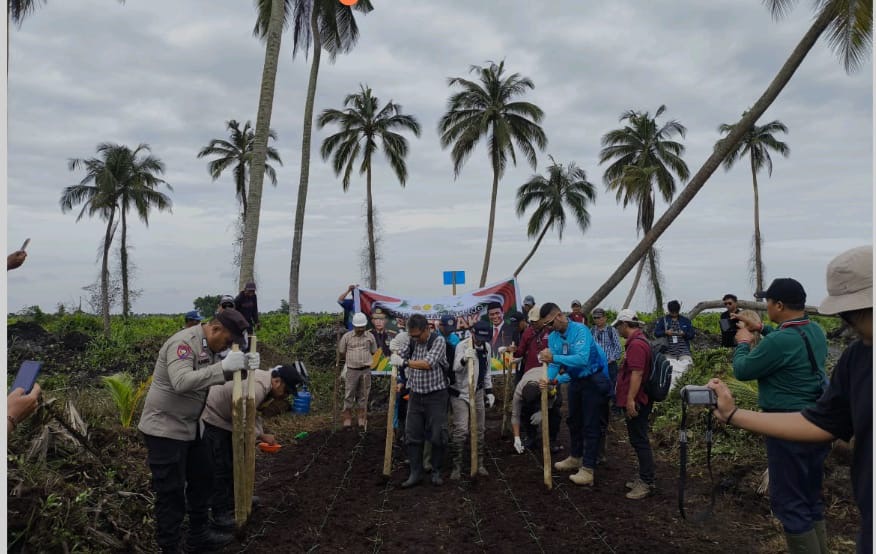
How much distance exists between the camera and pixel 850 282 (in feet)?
7.23

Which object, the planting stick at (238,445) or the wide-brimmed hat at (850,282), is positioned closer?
the wide-brimmed hat at (850,282)

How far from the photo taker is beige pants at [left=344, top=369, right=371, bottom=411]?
997 centimetres

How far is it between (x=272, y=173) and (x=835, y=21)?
28.7m

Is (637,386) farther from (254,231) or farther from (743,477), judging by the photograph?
(254,231)

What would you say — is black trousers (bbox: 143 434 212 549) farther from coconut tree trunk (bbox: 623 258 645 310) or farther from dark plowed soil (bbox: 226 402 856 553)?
coconut tree trunk (bbox: 623 258 645 310)

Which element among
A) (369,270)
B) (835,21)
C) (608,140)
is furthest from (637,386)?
(608,140)

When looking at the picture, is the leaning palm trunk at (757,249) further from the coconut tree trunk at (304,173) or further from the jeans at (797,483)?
the jeans at (797,483)

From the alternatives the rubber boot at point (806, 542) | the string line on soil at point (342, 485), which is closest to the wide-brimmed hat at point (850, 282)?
the rubber boot at point (806, 542)

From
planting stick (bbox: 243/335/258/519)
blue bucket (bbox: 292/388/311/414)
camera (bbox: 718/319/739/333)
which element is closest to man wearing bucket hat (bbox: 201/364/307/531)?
planting stick (bbox: 243/335/258/519)

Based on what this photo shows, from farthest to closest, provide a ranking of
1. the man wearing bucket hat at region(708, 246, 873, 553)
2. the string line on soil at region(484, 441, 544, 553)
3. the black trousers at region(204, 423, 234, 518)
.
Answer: the black trousers at region(204, 423, 234, 518) → the string line on soil at region(484, 441, 544, 553) → the man wearing bucket hat at region(708, 246, 873, 553)

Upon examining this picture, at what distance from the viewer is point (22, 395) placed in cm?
275

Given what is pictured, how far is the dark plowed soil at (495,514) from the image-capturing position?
5.20 metres

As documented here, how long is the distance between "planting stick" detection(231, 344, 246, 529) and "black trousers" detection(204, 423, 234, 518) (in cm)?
27

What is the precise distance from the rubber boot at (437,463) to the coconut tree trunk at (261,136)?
8.21m
